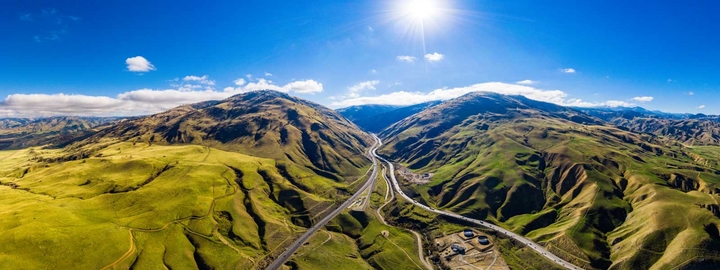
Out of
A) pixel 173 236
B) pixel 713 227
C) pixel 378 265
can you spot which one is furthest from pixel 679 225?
pixel 173 236

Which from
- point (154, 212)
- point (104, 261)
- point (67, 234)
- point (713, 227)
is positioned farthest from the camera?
point (154, 212)

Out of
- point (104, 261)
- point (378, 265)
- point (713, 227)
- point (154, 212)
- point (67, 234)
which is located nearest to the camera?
point (104, 261)

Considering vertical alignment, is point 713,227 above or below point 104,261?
above

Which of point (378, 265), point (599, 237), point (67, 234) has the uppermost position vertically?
point (67, 234)

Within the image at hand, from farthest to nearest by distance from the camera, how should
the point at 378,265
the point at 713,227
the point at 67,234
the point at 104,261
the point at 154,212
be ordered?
the point at 154,212 < the point at 378,265 < the point at 713,227 < the point at 67,234 < the point at 104,261

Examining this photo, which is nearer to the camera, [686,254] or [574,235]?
[686,254]

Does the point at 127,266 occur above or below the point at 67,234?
below

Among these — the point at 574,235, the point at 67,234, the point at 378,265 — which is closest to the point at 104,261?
the point at 67,234

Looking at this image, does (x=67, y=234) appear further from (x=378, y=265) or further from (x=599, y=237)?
(x=599, y=237)

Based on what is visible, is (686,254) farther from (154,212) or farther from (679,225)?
(154,212)
